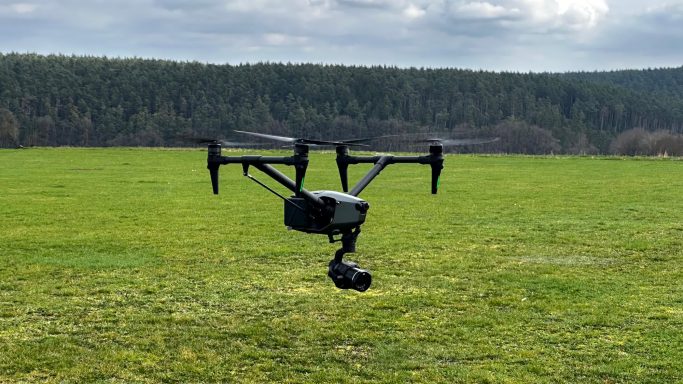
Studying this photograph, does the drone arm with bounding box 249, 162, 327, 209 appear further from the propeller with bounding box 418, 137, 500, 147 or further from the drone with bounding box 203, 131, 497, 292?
the propeller with bounding box 418, 137, 500, 147

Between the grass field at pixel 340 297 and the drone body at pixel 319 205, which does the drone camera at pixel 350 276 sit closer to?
the drone body at pixel 319 205

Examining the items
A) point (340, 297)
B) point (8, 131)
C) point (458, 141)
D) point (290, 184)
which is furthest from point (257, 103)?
point (290, 184)

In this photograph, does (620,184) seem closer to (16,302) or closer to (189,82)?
(16,302)

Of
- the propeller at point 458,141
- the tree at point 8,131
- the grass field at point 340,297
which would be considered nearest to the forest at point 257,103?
the tree at point 8,131

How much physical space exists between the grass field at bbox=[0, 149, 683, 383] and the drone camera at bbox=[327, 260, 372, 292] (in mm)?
3509

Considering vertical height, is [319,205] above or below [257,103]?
below

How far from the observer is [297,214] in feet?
25.8

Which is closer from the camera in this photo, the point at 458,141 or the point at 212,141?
the point at 212,141

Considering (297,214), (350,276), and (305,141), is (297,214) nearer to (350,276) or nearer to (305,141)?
(305,141)

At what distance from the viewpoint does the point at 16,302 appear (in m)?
15.9

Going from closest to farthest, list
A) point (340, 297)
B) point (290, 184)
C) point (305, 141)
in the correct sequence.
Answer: point (305, 141) < point (290, 184) < point (340, 297)

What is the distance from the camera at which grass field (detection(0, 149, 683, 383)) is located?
12.1 metres

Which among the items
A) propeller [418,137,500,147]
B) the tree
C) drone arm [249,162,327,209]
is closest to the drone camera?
drone arm [249,162,327,209]

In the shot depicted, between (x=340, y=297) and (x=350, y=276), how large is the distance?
861 centimetres
